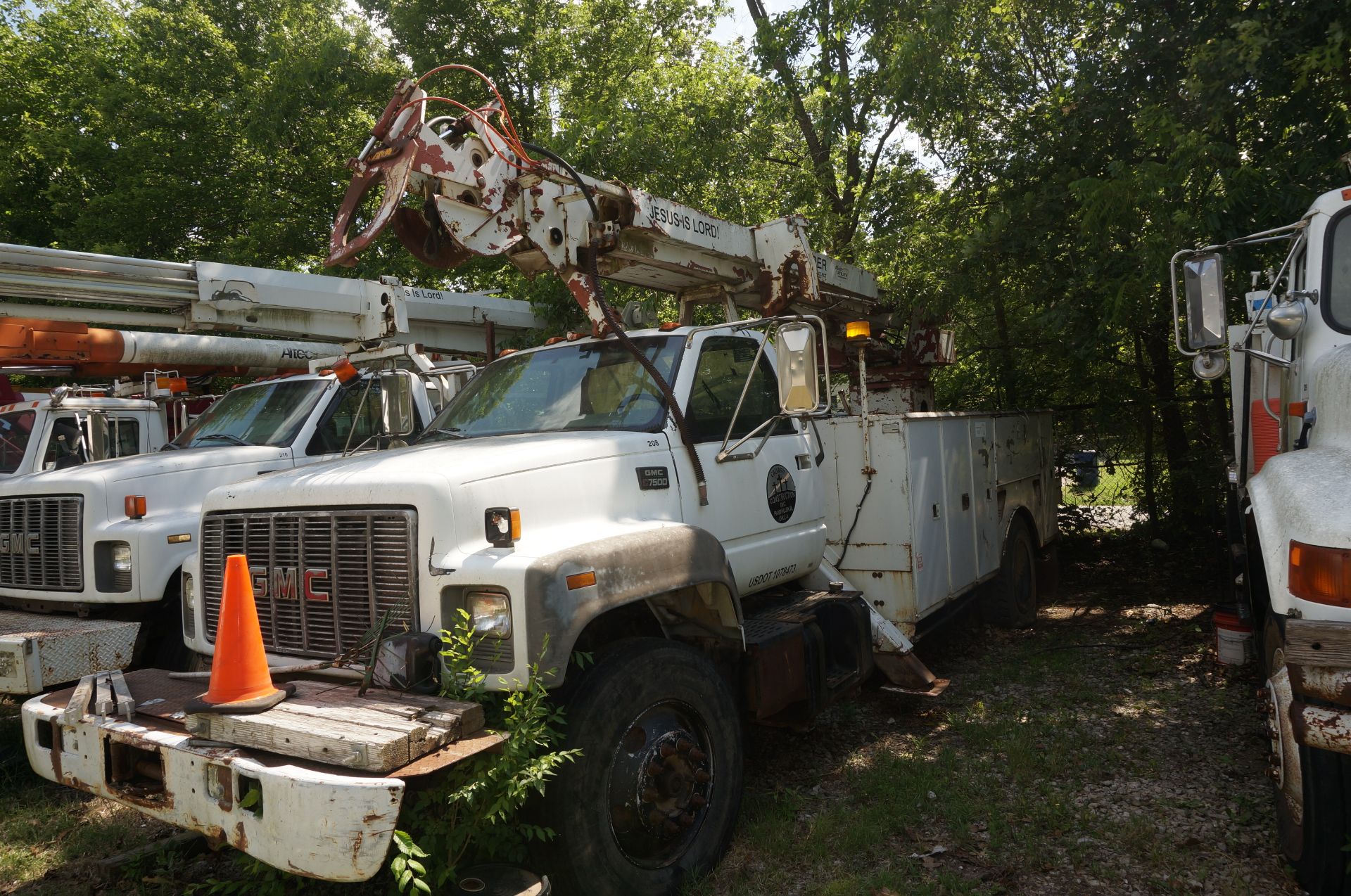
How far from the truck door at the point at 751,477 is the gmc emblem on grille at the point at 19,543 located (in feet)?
15.6

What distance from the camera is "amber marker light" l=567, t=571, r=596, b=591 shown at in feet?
10.5

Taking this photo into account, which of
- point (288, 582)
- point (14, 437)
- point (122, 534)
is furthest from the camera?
point (14, 437)

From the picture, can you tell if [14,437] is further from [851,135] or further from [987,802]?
[851,135]

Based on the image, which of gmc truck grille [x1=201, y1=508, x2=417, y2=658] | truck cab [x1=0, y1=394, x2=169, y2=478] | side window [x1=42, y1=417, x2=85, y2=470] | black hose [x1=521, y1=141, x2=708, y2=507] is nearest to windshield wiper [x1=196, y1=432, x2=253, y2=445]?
truck cab [x1=0, y1=394, x2=169, y2=478]

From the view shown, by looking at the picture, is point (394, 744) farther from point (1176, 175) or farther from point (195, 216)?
point (195, 216)

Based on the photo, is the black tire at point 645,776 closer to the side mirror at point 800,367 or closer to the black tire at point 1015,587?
the side mirror at point 800,367

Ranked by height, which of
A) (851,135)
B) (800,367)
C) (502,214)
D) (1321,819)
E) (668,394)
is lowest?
(1321,819)

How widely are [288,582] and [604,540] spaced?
131 centimetres

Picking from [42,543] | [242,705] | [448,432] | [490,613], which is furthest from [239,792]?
[42,543]

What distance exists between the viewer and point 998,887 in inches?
146

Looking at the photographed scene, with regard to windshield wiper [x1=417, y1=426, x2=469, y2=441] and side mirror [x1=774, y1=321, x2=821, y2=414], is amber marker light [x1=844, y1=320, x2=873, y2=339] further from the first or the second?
windshield wiper [x1=417, y1=426, x2=469, y2=441]

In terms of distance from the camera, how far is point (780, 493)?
5.00 metres

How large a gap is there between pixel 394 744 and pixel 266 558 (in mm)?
1464

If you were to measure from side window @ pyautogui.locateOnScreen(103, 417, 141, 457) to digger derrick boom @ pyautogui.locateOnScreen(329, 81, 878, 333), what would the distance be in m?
4.43
